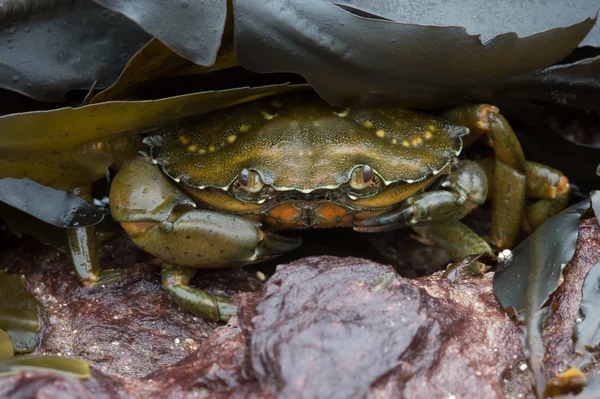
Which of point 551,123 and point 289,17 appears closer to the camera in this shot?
point 289,17

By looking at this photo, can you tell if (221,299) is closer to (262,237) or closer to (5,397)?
(262,237)

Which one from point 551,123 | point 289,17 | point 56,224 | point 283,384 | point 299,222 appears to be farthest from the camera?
point 551,123

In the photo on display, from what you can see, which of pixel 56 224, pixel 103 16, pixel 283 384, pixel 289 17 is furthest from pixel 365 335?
pixel 103 16

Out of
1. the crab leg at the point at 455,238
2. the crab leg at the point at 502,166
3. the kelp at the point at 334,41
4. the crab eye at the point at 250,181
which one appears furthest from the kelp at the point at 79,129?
the crab leg at the point at 455,238

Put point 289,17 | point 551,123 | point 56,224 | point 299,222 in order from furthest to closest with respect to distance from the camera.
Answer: point 551,123
point 299,222
point 56,224
point 289,17

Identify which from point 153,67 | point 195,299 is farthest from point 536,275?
point 153,67
